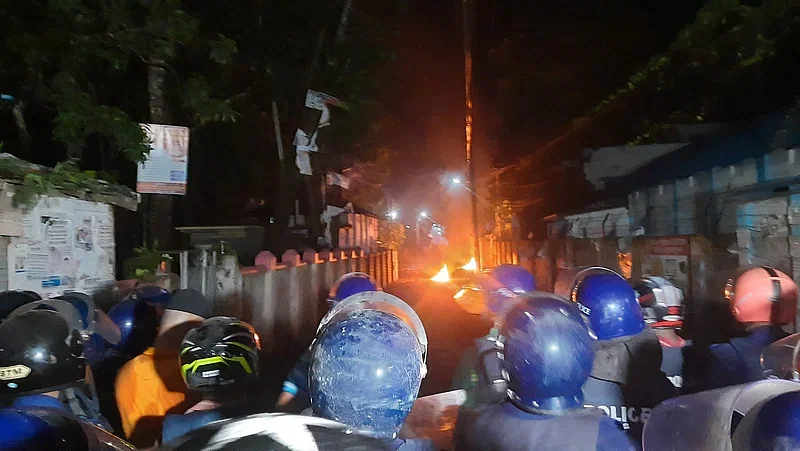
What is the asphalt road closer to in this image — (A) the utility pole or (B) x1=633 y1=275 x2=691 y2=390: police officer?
(B) x1=633 y1=275 x2=691 y2=390: police officer

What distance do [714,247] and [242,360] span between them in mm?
6773

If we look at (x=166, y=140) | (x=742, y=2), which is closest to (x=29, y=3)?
(x=166, y=140)

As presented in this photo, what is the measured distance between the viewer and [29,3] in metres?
9.88

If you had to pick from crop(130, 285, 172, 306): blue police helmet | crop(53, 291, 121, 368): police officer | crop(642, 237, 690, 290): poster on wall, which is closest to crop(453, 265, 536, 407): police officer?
crop(53, 291, 121, 368): police officer

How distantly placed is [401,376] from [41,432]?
136 cm

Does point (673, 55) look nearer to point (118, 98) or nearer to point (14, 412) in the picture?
point (118, 98)

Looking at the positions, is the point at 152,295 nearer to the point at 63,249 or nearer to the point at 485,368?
the point at 63,249

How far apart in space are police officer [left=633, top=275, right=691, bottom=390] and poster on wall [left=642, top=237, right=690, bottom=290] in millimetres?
3445

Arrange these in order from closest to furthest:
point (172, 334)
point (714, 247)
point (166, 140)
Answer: point (172, 334) < point (714, 247) < point (166, 140)

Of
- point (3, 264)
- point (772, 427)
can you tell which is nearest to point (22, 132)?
point (3, 264)

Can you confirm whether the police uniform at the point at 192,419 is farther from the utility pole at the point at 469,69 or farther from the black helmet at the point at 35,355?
A: the utility pole at the point at 469,69

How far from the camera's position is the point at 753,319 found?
465cm

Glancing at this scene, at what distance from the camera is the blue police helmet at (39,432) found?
5.87 ft

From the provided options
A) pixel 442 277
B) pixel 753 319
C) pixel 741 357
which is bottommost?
pixel 442 277
